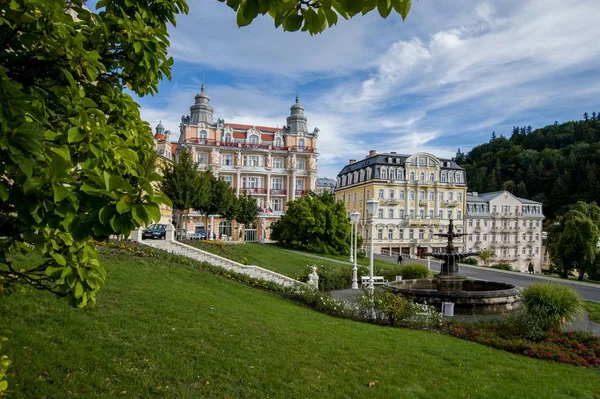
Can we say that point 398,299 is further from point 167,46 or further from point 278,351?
point 167,46

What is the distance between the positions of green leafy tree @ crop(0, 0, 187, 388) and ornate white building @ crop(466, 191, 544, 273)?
6205cm

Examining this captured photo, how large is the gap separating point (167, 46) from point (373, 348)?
279 inches

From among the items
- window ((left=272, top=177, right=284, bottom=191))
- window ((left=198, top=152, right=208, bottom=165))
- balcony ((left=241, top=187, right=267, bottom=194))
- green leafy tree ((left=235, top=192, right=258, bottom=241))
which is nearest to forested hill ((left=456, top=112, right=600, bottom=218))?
window ((left=272, top=177, right=284, bottom=191))

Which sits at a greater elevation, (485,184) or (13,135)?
(485,184)

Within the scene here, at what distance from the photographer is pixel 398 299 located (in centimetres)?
1177

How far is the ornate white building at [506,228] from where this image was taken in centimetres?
6038

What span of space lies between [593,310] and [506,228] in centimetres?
5111

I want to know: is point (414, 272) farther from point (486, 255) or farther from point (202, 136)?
point (202, 136)

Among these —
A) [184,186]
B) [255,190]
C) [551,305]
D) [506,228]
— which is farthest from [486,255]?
[551,305]

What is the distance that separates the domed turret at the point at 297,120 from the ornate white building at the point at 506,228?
27.7m

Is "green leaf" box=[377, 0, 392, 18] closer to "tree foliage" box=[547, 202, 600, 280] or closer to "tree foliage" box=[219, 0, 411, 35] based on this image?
"tree foliage" box=[219, 0, 411, 35]

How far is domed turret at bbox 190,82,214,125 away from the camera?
53.9 m

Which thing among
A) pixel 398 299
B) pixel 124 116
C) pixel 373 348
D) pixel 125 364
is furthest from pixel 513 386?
pixel 124 116

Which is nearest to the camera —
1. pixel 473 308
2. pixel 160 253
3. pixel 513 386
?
pixel 513 386
